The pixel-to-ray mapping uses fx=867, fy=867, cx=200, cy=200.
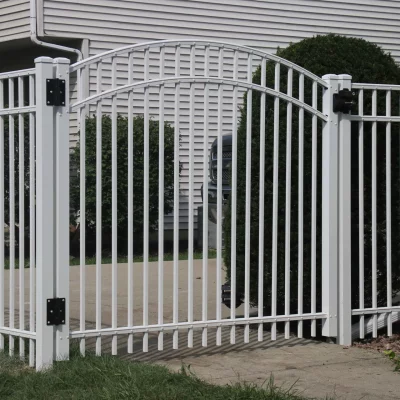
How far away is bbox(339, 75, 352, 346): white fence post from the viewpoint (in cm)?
620

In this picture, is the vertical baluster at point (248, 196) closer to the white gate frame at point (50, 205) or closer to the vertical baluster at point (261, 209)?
the vertical baluster at point (261, 209)

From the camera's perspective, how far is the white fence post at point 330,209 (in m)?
6.16

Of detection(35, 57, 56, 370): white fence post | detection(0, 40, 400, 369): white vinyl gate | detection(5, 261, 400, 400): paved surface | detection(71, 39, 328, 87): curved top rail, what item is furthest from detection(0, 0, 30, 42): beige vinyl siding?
detection(35, 57, 56, 370): white fence post

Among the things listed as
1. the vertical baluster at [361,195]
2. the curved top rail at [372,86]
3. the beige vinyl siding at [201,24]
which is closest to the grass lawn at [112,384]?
the vertical baluster at [361,195]

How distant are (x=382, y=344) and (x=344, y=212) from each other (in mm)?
1044

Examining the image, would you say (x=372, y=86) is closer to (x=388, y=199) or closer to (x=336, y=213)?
(x=388, y=199)

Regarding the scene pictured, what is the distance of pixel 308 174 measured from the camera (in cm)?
639

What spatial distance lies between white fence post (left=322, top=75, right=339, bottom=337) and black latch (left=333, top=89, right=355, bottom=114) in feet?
0.12

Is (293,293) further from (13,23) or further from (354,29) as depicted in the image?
(354,29)

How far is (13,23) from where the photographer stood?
44.6 ft

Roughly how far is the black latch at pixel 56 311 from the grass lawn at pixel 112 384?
250 mm

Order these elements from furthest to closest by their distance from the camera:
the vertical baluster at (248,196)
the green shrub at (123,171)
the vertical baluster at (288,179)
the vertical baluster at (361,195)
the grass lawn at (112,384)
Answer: the green shrub at (123,171), the vertical baluster at (361,195), the vertical baluster at (288,179), the vertical baluster at (248,196), the grass lawn at (112,384)

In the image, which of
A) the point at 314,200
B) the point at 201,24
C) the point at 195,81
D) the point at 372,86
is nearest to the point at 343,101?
the point at 372,86

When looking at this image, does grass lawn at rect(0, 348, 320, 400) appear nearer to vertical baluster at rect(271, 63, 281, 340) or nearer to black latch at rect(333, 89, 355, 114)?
vertical baluster at rect(271, 63, 281, 340)
